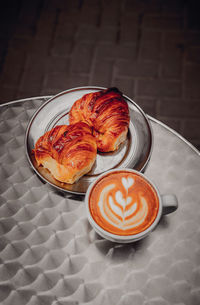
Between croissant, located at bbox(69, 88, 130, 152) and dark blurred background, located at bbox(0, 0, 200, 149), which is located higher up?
dark blurred background, located at bbox(0, 0, 200, 149)

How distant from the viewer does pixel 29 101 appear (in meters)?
1.11

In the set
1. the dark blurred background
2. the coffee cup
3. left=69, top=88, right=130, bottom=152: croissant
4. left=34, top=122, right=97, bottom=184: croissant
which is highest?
the dark blurred background

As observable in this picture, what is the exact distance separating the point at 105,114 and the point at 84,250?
406 mm

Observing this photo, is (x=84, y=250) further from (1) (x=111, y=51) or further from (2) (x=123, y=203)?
(1) (x=111, y=51)

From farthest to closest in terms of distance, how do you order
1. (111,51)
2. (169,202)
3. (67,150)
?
(111,51) → (67,150) → (169,202)

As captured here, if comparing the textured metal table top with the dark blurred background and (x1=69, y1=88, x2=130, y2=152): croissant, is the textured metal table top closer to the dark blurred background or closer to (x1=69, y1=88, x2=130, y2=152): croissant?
(x1=69, y1=88, x2=130, y2=152): croissant

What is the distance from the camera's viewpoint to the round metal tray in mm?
914

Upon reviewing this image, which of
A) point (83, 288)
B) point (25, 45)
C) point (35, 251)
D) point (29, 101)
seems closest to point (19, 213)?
point (35, 251)

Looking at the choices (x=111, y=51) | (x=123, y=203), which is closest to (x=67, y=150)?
(x=123, y=203)

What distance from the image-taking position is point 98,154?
0.99 meters

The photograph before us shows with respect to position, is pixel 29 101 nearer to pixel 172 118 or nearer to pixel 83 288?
pixel 83 288

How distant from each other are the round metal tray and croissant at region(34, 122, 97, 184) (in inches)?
0.8

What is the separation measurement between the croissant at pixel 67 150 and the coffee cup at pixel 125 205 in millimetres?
81

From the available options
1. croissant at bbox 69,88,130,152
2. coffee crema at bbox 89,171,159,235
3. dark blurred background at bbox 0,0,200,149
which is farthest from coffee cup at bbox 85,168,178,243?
dark blurred background at bbox 0,0,200,149
